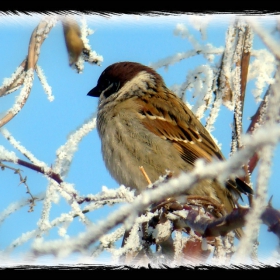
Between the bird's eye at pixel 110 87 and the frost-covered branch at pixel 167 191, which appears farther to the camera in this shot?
the bird's eye at pixel 110 87

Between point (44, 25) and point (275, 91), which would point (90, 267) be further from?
point (44, 25)

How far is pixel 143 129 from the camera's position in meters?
2.83

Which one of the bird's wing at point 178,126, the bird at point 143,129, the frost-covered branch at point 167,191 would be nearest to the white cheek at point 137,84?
the bird at point 143,129

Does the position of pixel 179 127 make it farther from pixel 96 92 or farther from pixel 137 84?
pixel 96 92

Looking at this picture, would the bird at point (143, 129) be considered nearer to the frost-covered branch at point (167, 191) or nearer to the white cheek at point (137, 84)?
the white cheek at point (137, 84)

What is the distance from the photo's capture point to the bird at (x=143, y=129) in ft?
8.67

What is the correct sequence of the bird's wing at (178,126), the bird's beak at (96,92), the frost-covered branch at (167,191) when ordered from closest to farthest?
1. the frost-covered branch at (167,191)
2. the bird's wing at (178,126)
3. the bird's beak at (96,92)

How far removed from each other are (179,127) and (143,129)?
0.21m

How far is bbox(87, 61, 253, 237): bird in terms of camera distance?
2.64m

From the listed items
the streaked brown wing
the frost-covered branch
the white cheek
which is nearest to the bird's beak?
the white cheek

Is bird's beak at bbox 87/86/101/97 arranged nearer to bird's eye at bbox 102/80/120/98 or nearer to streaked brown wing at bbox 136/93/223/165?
bird's eye at bbox 102/80/120/98

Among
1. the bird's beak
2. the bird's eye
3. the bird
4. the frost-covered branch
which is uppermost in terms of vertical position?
the bird's eye

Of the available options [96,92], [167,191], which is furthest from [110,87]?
[167,191]

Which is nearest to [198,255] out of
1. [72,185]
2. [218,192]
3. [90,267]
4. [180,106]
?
[90,267]
